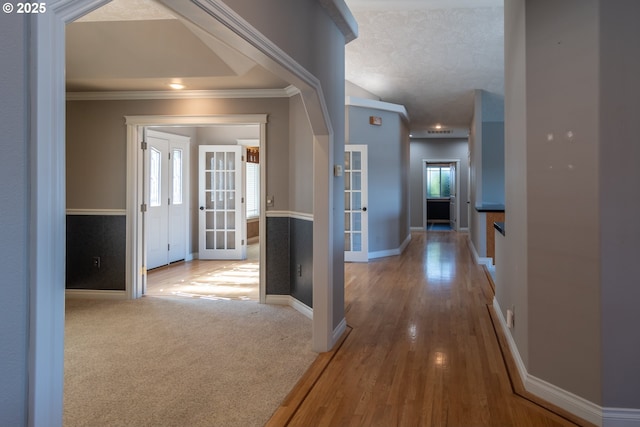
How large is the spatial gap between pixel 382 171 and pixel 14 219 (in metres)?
7.87

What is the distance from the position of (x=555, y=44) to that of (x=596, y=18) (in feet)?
0.81

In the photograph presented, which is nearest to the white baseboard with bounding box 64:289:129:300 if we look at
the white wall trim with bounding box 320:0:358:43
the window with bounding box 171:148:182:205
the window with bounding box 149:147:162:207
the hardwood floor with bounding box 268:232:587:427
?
the window with bounding box 149:147:162:207

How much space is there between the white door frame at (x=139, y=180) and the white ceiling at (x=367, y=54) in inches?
14.3

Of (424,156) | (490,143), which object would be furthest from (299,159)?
(424,156)

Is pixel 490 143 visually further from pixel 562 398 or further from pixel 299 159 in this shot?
pixel 562 398

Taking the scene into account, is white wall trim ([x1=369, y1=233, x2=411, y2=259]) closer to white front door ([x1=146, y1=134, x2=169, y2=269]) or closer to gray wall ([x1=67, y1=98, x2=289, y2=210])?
white front door ([x1=146, y1=134, x2=169, y2=269])

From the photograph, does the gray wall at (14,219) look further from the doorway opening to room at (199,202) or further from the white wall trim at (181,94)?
the doorway opening to room at (199,202)

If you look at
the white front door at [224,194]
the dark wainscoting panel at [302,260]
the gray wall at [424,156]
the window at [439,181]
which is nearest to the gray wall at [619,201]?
the dark wainscoting panel at [302,260]

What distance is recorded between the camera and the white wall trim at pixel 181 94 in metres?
5.01

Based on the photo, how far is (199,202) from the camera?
796 cm

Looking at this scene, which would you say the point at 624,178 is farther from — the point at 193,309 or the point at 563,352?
the point at 193,309

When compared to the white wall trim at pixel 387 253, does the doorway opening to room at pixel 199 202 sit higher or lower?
higher

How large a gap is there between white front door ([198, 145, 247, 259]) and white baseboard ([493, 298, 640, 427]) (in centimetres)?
570

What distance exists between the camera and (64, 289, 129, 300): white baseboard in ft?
17.3
